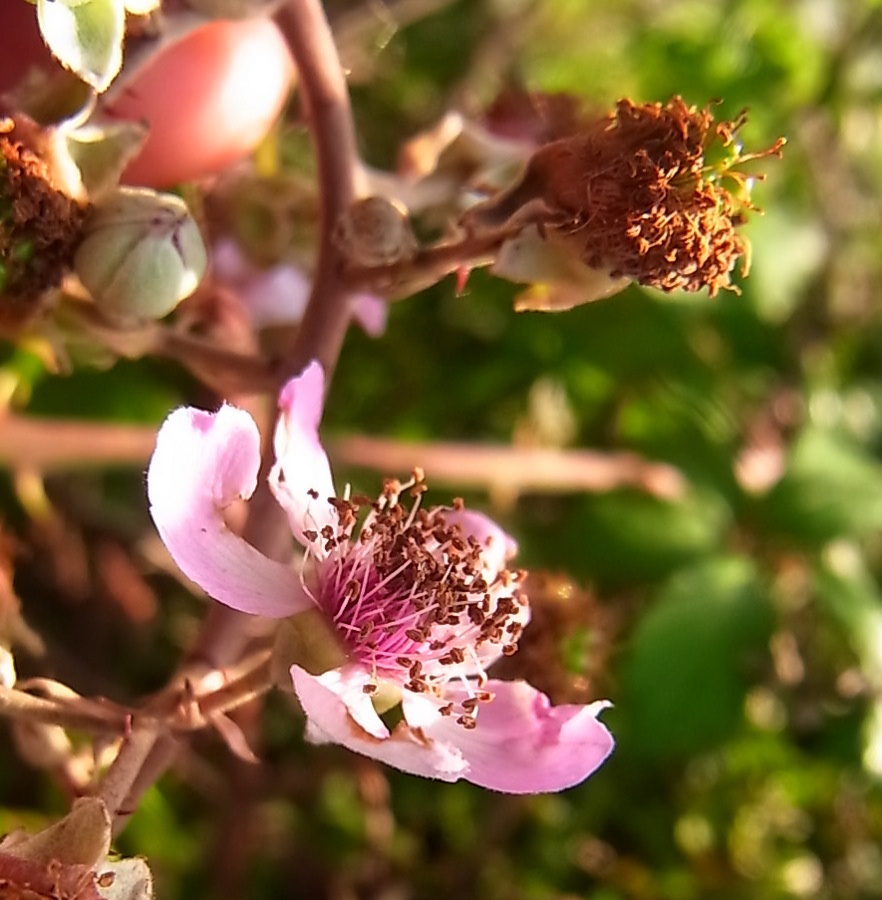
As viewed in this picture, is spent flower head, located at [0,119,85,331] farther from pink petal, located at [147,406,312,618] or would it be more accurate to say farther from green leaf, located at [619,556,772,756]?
green leaf, located at [619,556,772,756]

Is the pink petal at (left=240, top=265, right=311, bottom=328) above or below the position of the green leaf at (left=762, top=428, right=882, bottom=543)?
above

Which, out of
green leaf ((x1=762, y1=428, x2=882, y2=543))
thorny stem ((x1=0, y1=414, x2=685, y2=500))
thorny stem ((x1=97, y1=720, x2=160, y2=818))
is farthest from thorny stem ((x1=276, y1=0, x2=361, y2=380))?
green leaf ((x1=762, y1=428, x2=882, y2=543))

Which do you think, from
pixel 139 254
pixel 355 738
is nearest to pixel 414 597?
pixel 355 738

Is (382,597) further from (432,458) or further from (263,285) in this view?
(432,458)

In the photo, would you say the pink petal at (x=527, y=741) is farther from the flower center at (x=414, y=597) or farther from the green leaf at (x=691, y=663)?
the green leaf at (x=691, y=663)

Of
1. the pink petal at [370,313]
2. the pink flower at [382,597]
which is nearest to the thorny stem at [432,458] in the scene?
the pink petal at [370,313]

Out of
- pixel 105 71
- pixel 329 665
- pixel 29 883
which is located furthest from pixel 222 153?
pixel 29 883

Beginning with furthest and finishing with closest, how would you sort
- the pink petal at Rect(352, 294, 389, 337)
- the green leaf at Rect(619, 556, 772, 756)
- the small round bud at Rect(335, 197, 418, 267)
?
the green leaf at Rect(619, 556, 772, 756) → the pink petal at Rect(352, 294, 389, 337) → the small round bud at Rect(335, 197, 418, 267)
